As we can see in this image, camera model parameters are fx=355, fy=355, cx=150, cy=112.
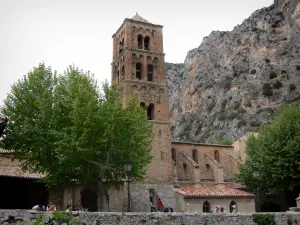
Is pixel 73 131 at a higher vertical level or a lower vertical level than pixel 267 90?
lower

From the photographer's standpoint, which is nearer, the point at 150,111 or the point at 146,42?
the point at 150,111

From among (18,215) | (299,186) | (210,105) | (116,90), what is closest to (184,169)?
(299,186)

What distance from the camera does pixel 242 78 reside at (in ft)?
273

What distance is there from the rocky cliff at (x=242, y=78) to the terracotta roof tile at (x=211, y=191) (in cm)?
3033

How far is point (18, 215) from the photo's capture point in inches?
640

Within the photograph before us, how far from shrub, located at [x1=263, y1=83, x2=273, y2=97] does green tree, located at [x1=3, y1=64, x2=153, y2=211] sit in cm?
5260

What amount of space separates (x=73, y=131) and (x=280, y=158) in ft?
68.6

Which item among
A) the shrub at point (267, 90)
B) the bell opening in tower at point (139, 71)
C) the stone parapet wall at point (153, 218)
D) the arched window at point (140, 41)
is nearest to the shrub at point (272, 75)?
the shrub at point (267, 90)

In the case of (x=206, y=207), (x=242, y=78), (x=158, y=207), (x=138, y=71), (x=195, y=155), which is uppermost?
(x=242, y=78)

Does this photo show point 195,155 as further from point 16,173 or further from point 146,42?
point 16,173

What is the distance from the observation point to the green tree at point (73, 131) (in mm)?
25250

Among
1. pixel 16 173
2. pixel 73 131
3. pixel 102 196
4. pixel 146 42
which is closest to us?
pixel 73 131

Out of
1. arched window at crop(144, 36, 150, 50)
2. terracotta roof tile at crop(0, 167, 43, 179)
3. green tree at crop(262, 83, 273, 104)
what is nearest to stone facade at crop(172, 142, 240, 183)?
arched window at crop(144, 36, 150, 50)

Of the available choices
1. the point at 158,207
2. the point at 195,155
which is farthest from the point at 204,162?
the point at 158,207
